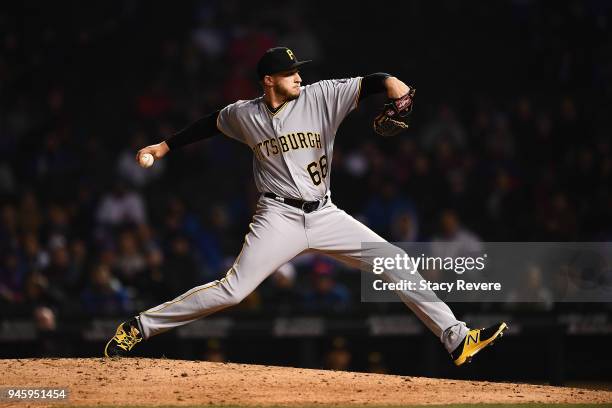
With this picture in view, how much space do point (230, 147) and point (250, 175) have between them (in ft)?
1.53

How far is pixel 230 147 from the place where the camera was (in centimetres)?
1234

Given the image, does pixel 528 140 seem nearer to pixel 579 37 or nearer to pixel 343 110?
pixel 579 37

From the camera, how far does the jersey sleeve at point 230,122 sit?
6.11 m

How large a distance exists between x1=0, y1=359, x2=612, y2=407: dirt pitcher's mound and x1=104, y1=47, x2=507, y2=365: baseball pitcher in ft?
0.76

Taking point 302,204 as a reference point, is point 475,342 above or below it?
below

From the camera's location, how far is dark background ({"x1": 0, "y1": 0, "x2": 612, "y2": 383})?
30.0ft

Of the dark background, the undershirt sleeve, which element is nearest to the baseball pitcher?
the undershirt sleeve

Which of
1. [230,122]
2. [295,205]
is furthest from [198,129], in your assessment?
[295,205]

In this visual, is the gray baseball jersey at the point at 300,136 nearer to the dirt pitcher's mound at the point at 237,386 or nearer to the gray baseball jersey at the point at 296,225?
the gray baseball jersey at the point at 296,225

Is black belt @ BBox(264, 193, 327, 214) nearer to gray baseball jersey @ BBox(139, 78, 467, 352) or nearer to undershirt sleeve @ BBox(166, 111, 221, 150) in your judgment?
gray baseball jersey @ BBox(139, 78, 467, 352)

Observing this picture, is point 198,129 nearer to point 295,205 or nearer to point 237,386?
point 295,205

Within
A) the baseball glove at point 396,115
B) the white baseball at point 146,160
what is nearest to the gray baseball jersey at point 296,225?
the baseball glove at point 396,115

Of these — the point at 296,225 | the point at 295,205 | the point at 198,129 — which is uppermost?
the point at 198,129

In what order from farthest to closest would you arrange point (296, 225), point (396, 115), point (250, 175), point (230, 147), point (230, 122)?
point (230, 147)
point (250, 175)
point (230, 122)
point (296, 225)
point (396, 115)
